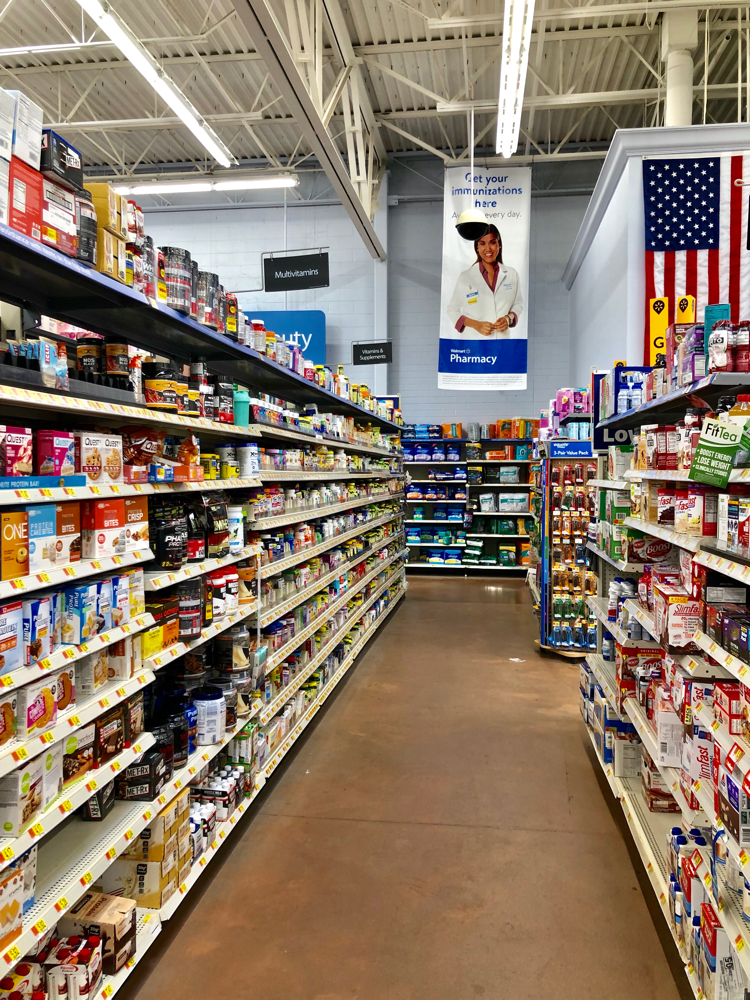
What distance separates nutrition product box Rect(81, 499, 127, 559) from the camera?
2242 millimetres

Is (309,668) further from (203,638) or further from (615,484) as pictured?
(615,484)

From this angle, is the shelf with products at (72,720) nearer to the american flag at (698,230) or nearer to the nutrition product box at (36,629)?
the nutrition product box at (36,629)

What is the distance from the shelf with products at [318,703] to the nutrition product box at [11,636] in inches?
89.8

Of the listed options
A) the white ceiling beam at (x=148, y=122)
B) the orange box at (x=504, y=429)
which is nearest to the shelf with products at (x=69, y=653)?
the white ceiling beam at (x=148, y=122)

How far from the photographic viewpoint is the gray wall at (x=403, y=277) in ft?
41.9

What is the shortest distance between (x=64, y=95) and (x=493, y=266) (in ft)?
24.0

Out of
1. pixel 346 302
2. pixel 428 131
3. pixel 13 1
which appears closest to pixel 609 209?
pixel 428 131

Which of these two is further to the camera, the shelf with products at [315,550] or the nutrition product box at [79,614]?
the shelf with products at [315,550]

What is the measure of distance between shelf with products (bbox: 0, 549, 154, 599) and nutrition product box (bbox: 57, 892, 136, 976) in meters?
1.15

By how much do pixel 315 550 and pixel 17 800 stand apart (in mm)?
3374

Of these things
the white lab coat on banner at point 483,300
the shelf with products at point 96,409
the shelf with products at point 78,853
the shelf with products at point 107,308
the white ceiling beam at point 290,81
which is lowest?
the shelf with products at point 78,853

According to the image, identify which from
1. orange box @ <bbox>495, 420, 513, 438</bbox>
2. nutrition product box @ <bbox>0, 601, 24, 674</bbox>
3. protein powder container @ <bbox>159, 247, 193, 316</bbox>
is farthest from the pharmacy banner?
nutrition product box @ <bbox>0, 601, 24, 674</bbox>

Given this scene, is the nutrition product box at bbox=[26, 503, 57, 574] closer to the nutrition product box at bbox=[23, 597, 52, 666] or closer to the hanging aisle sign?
the nutrition product box at bbox=[23, 597, 52, 666]

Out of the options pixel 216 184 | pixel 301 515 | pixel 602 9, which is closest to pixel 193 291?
pixel 301 515
